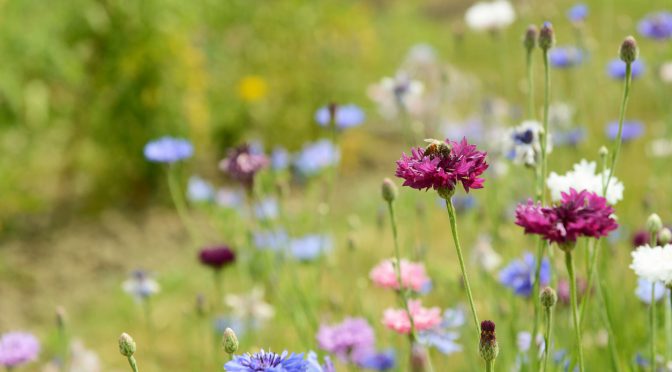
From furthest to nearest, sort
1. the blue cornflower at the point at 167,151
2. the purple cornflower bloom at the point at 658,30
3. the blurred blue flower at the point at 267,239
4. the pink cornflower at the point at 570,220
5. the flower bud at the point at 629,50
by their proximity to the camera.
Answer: the blurred blue flower at the point at 267,239 → the purple cornflower bloom at the point at 658,30 → the blue cornflower at the point at 167,151 → the flower bud at the point at 629,50 → the pink cornflower at the point at 570,220

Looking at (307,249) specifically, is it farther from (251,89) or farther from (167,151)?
(251,89)

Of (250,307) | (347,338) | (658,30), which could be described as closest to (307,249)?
(250,307)

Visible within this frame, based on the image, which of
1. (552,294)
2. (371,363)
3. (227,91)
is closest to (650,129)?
(227,91)

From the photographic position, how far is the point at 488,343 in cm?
95

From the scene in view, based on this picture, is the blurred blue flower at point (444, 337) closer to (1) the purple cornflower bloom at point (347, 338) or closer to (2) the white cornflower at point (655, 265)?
(1) the purple cornflower bloom at point (347, 338)

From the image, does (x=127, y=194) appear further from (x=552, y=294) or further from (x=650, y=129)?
(x=552, y=294)

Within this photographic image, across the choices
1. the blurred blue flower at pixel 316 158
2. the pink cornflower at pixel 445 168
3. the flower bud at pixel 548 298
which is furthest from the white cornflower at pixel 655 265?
the blurred blue flower at pixel 316 158

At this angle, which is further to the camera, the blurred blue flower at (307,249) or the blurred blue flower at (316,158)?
the blurred blue flower at (316,158)

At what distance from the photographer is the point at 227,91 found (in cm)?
418

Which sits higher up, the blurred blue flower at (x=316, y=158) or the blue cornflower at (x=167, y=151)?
the blurred blue flower at (x=316, y=158)

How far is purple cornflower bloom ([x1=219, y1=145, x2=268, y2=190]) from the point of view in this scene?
174cm

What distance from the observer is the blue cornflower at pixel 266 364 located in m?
0.93

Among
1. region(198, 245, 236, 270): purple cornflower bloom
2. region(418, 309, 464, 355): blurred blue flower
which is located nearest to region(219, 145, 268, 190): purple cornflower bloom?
region(198, 245, 236, 270): purple cornflower bloom

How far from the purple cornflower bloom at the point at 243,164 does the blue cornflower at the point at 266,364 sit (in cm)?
80
